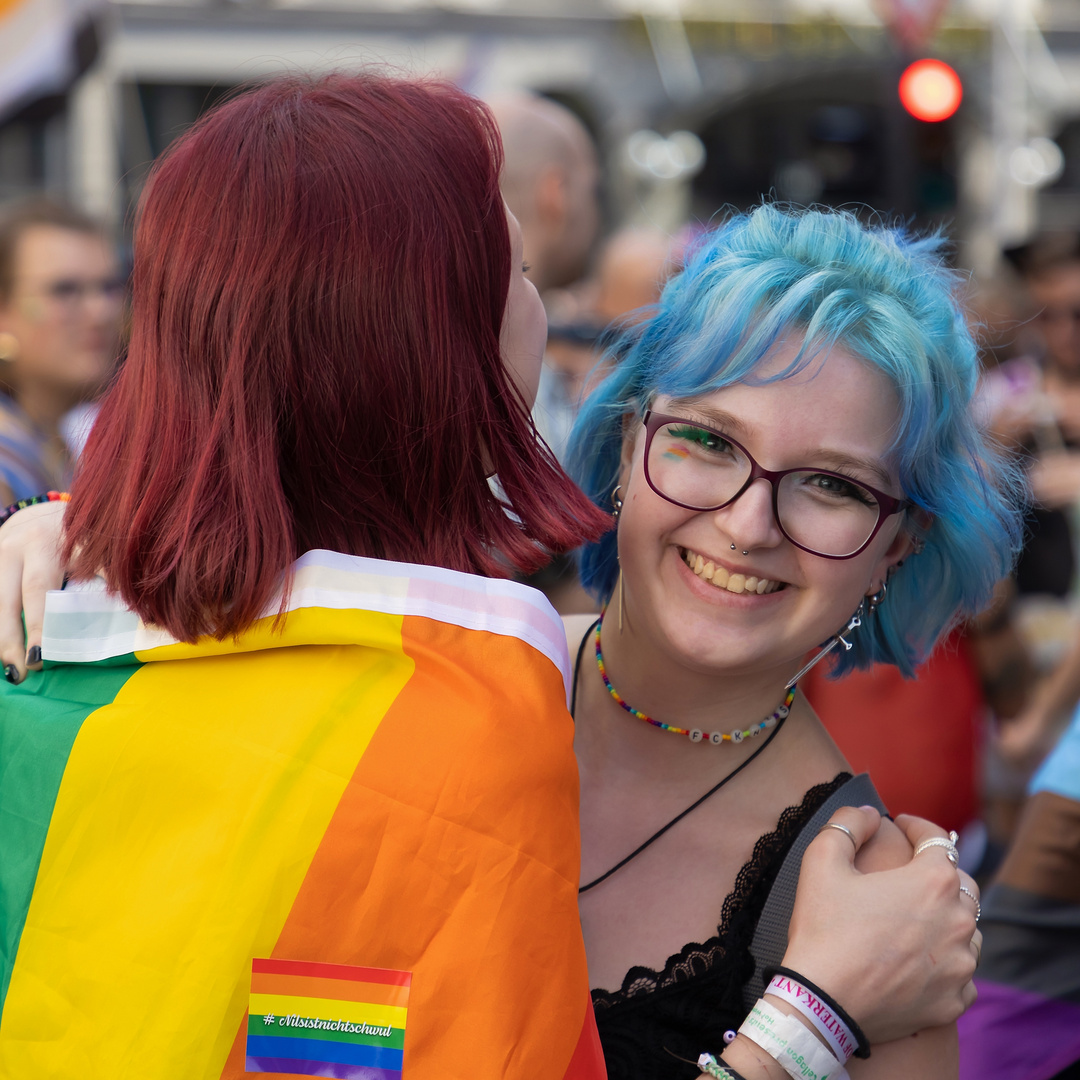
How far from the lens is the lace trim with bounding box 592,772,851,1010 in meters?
1.64

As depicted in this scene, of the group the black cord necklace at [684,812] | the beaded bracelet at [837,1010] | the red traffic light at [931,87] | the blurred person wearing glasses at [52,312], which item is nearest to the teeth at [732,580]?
the black cord necklace at [684,812]

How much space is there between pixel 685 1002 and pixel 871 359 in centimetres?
89

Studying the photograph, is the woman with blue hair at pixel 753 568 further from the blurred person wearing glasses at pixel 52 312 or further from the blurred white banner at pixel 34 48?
the blurred white banner at pixel 34 48

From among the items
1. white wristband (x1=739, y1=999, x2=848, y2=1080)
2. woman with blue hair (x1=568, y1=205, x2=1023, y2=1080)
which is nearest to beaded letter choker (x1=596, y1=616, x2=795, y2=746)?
woman with blue hair (x1=568, y1=205, x2=1023, y2=1080)

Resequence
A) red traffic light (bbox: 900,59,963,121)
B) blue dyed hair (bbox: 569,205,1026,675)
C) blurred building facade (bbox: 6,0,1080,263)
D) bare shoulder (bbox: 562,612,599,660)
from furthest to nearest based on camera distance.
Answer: blurred building facade (bbox: 6,0,1080,263) < red traffic light (bbox: 900,59,963,121) < bare shoulder (bbox: 562,612,599,660) < blue dyed hair (bbox: 569,205,1026,675)

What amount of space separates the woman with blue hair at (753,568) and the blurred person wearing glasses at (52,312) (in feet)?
8.49

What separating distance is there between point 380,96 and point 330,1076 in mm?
1016

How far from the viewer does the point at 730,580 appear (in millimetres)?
1684

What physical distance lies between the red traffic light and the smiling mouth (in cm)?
541

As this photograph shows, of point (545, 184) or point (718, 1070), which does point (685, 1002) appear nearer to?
point (718, 1070)

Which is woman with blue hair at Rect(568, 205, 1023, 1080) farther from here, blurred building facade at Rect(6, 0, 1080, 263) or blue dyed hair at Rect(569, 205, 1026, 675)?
blurred building facade at Rect(6, 0, 1080, 263)

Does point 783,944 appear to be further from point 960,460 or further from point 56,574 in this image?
point 56,574

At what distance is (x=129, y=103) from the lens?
48.4 feet

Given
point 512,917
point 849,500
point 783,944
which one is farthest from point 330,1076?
point 849,500
